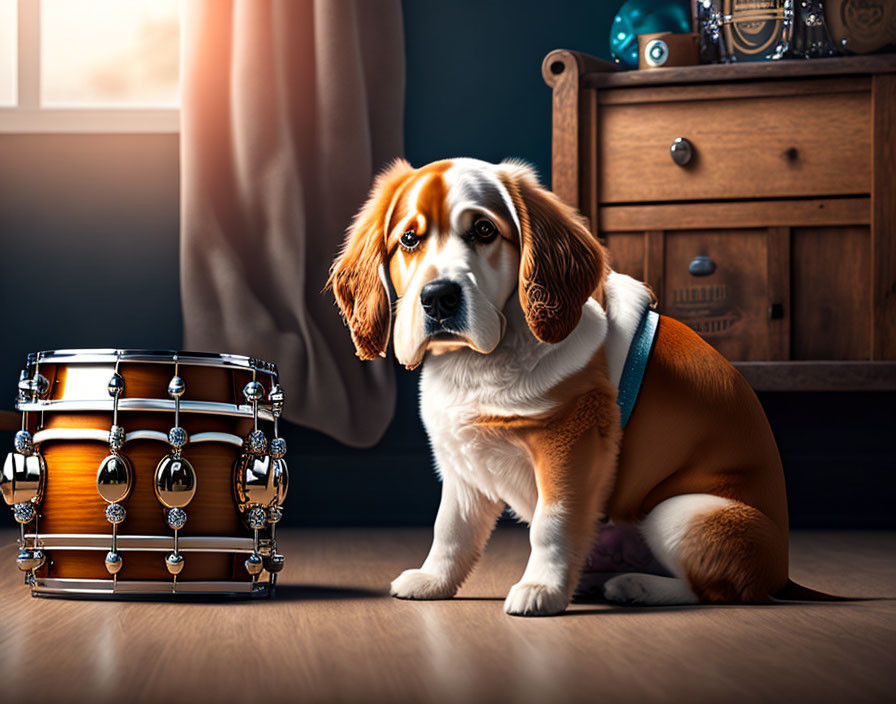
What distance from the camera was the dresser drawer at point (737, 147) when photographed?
189 centimetres

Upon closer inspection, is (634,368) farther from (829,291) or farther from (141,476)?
(829,291)

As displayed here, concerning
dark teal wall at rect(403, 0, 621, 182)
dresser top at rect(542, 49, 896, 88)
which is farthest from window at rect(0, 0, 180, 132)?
dresser top at rect(542, 49, 896, 88)

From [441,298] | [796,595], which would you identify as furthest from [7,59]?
[796,595]

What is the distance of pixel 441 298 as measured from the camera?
1.09m

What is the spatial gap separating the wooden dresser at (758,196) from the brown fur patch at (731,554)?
2.54 ft

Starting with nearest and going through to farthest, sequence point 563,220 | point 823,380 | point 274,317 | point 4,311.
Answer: point 563,220 → point 823,380 → point 274,317 → point 4,311

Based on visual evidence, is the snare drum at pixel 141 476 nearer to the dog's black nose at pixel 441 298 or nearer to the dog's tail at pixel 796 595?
the dog's black nose at pixel 441 298

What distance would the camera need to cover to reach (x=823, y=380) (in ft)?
6.13

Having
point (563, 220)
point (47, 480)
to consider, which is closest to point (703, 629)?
point (563, 220)

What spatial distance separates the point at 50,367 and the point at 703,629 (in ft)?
2.80

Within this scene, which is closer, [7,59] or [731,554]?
[731,554]

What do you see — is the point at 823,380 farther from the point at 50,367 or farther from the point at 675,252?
the point at 50,367

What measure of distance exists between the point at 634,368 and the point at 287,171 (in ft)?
4.52

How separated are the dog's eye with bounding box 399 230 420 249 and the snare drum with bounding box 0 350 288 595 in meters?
0.27
